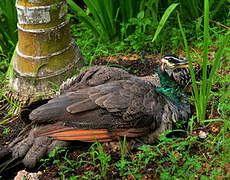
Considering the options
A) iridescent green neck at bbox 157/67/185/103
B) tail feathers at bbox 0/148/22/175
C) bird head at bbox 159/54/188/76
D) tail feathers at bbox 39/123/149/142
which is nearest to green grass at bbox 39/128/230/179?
tail feathers at bbox 39/123/149/142

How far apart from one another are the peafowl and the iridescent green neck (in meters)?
0.32

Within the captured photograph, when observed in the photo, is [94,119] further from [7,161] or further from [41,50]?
[41,50]

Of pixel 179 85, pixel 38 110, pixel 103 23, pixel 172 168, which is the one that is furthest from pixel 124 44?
pixel 172 168

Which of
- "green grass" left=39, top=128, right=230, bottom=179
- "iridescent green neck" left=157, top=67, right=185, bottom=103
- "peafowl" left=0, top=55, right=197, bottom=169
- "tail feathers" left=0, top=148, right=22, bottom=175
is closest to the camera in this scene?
"green grass" left=39, top=128, right=230, bottom=179

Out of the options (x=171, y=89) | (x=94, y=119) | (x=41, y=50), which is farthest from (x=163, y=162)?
(x=41, y=50)

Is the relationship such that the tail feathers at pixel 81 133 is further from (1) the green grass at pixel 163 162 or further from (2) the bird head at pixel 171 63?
(2) the bird head at pixel 171 63

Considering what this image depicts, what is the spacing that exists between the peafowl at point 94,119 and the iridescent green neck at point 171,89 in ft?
1.06

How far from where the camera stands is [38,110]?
2908 mm

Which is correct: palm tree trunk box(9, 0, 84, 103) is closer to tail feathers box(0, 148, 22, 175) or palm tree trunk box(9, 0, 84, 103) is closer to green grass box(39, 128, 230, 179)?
tail feathers box(0, 148, 22, 175)

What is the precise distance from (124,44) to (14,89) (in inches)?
76.3

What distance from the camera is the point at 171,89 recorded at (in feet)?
11.3

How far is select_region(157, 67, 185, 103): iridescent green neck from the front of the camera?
3.43 meters

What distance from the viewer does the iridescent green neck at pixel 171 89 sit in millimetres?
3429

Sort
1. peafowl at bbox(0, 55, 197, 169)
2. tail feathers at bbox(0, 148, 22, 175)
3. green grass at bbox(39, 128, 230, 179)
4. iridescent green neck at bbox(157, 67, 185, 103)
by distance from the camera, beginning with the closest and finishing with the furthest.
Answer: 1. green grass at bbox(39, 128, 230, 179)
2. tail feathers at bbox(0, 148, 22, 175)
3. peafowl at bbox(0, 55, 197, 169)
4. iridescent green neck at bbox(157, 67, 185, 103)
